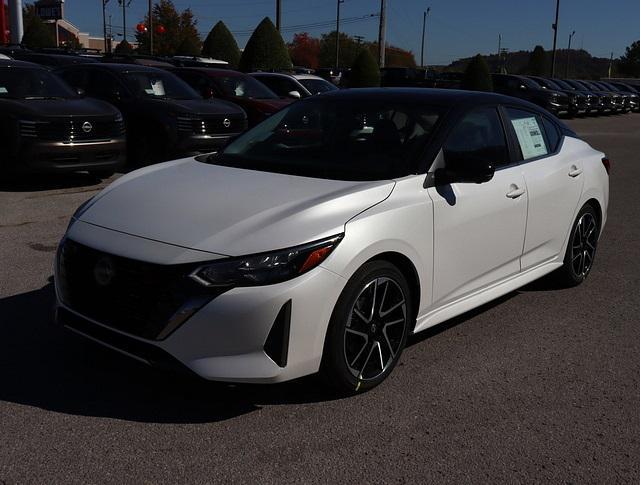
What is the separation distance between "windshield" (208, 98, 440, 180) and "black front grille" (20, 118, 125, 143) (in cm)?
506

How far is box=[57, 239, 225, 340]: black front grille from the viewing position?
136 inches

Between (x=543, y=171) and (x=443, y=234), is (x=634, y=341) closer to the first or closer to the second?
(x=543, y=171)

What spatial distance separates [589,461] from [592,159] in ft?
11.0

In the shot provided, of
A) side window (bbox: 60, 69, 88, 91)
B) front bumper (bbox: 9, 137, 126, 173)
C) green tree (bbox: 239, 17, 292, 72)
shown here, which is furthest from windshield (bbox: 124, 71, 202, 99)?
green tree (bbox: 239, 17, 292, 72)

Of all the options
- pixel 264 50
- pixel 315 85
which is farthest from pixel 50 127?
pixel 264 50

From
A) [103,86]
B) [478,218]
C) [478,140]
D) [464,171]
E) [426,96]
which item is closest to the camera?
[464,171]

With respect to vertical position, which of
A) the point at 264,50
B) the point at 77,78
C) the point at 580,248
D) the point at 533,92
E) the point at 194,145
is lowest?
the point at 580,248

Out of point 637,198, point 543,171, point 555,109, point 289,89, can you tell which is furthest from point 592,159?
point 555,109

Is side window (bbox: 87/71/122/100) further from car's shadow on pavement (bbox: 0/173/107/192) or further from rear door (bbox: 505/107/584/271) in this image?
rear door (bbox: 505/107/584/271)

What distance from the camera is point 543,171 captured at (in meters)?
5.41

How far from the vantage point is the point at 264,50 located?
31234 millimetres

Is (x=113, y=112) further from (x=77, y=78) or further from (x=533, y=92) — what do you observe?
(x=533, y=92)

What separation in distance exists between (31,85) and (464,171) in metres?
7.87

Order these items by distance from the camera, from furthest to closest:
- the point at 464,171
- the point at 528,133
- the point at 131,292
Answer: the point at 528,133 < the point at 464,171 < the point at 131,292
